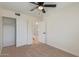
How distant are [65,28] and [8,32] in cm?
323

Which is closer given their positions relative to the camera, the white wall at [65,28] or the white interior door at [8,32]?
the white wall at [65,28]

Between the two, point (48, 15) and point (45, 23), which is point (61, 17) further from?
point (45, 23)

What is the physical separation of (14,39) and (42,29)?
208 cm

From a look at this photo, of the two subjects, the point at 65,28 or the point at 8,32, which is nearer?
the point at 65,28

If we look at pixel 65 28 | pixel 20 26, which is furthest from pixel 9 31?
pixel 65 28

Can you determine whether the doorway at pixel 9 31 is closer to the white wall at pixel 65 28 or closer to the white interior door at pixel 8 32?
the white interior door at pixel 8 32

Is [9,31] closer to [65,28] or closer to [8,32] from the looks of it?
[8,32]

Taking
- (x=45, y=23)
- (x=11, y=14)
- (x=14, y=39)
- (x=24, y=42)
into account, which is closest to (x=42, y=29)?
(x=45, y=23)

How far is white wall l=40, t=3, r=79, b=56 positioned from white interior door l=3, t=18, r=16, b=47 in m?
2.29

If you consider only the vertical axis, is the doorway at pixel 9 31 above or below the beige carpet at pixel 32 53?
above

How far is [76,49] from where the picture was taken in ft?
10.6

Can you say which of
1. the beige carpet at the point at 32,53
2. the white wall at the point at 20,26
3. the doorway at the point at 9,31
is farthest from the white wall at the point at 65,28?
the doorway at the point at 9,31

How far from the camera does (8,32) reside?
15.4 feet

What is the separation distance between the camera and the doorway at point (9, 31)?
Answer: 178 inches
